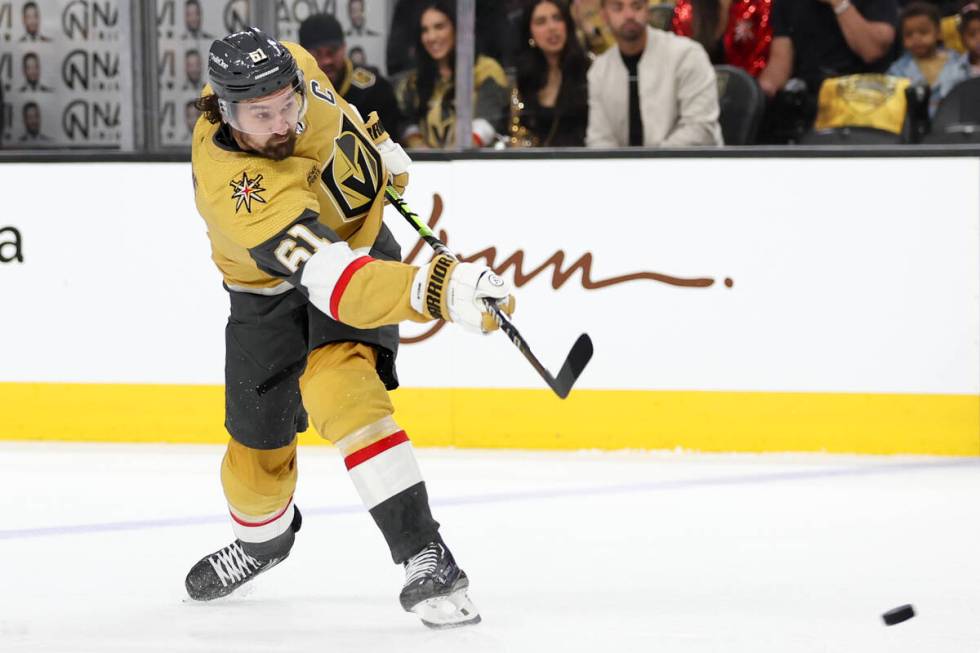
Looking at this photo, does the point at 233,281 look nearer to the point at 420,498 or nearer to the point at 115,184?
the point at 420,498

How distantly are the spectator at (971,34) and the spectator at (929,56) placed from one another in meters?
0.02

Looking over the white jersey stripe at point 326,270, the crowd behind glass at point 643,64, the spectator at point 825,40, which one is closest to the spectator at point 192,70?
the crowd behind glass at point 643,64

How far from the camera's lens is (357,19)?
396 centimetres

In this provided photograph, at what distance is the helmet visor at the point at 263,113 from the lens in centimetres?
204

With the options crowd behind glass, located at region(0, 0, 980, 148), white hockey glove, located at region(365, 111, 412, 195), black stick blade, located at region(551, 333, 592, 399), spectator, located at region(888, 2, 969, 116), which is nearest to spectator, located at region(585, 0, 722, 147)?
crowd behind glass, located at region(0, 0, 980, 148)

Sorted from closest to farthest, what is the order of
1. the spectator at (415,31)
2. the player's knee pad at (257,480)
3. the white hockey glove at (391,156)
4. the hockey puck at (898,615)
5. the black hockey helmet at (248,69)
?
the black hockey helmet at (248,69), the hockey puck at (898,615), the player's knee pad at (257,480), the white hockey glove at (391,156), the spectator at (415,31)

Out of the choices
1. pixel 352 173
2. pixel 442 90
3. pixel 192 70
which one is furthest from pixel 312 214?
pixel 192 70

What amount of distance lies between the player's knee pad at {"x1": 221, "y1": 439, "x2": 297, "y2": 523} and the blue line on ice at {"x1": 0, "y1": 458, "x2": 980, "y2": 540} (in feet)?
2.28

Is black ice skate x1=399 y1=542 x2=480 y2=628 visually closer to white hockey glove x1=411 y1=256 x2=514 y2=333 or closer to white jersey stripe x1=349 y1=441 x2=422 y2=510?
white jersey stripe x1=349 y1=441 x2=422 y2=510

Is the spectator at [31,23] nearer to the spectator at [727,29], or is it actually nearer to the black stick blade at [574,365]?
the spectator at [727,29]

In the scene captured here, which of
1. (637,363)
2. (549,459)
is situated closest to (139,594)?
(549,459)

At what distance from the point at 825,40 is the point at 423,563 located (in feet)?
8.01

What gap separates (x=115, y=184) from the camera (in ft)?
13.1

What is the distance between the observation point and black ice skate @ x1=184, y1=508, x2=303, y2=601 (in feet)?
7.92
